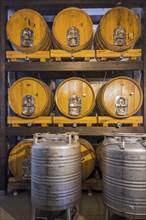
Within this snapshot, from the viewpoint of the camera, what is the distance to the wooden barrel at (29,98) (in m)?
3.25

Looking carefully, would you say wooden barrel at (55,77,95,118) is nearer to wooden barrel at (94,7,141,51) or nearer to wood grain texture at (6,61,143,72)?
wood grain texture at (6,61,143,72)

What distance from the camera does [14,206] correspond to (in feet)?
9.73

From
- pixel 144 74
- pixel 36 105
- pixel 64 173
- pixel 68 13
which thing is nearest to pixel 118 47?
pixel 144 74

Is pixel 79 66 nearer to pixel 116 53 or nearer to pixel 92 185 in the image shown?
pixel 116 53

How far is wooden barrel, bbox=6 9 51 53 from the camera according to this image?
3.26m

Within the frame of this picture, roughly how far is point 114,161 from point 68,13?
98.0 inches

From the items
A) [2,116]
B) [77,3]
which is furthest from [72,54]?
[2,116]

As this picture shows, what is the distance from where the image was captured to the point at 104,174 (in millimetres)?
2314

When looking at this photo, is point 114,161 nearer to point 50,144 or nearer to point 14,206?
point 50,144

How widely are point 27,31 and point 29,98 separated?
1119mm

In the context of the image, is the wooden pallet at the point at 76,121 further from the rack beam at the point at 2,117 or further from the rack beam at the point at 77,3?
the rack beam at the point at 77,3

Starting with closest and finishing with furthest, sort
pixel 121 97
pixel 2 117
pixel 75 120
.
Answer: pixel 121 97
pixel 75 120
pixel 2 117

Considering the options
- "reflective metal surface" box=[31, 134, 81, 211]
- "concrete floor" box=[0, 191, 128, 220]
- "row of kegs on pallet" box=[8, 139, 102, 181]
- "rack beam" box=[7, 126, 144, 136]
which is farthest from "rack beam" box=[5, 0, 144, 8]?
"concrete floor" box=[0, 191, 128, 220]

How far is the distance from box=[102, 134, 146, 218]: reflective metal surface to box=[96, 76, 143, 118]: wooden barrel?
1.07 meters
